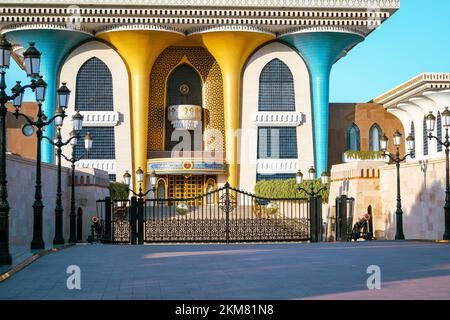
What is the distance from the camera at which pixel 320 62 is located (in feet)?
185

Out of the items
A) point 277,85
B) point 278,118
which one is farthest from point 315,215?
point 277,85

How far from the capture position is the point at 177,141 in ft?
196

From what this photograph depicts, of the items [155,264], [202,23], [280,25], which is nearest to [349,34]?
[280,25]

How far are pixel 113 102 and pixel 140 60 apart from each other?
3.78 meters

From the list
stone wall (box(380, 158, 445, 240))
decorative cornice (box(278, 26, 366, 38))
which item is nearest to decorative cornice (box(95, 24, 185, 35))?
decorative cornice (box(278, 26, 366, 38))

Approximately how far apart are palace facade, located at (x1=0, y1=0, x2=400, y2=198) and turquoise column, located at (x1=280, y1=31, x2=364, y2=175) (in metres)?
0.08

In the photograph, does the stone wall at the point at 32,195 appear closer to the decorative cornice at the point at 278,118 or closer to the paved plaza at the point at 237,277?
the paved plaza at the point at 237,277

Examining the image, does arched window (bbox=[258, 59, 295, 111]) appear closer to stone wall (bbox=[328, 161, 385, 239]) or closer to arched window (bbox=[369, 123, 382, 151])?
arched window (bbox=[369, 123, 382, 151])

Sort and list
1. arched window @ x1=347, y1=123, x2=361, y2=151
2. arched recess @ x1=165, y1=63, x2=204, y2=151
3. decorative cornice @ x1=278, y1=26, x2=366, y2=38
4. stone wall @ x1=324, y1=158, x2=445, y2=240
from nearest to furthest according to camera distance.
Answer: stone wall @ x1=324, y1=158, x2=445, y2=240
decorative cornice @ x1=278, y1=26, x2=366, y2=38
arched recess @ x1=165, y1=63, x2=204, y2=151
arched window @ x1=347, y1=123, x2=361, y2=151

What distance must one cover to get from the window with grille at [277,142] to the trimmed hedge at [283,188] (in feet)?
13.5

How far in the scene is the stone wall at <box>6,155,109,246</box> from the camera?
87.9ft

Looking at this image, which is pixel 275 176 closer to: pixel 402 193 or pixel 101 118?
pixel 101 118

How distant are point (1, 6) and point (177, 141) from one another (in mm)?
16703
